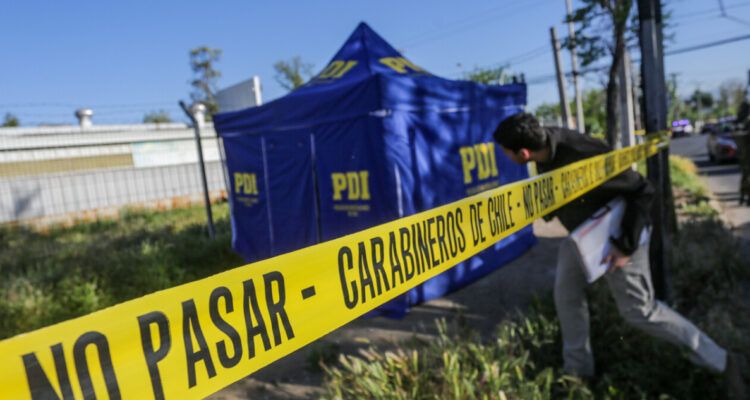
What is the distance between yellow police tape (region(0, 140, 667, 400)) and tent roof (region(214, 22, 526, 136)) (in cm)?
348

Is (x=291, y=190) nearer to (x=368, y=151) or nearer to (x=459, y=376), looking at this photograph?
(x=368, y=151)

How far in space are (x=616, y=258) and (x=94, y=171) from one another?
16.1m

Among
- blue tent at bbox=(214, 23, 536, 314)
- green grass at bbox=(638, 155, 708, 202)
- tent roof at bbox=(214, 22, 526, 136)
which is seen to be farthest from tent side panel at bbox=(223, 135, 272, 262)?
green grass at bbox=(638, 155, 708, 202)

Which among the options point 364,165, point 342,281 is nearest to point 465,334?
point 364,165

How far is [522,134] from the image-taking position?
2.51 metres

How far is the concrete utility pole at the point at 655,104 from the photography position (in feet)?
12.1

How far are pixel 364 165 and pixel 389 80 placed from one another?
912mm

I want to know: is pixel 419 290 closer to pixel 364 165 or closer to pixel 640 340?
pixel 364 165

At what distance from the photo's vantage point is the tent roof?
4.64m

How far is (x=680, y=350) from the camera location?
2.81 m

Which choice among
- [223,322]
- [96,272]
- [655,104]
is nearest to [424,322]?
Answer: [655,104]

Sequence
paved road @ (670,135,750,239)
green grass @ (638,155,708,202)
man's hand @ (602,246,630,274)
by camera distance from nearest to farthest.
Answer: man's hand @ (602,246,630,274), paved road @ (670,135,750,239), green grass @ (638,155,708,202)

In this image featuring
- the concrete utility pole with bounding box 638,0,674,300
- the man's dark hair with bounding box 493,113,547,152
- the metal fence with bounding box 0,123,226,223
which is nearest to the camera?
the man's dark hair with bounding box 493,113,547,152

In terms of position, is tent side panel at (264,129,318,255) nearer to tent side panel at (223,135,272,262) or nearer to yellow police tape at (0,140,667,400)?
tent side panel at (223,135,272,262)
